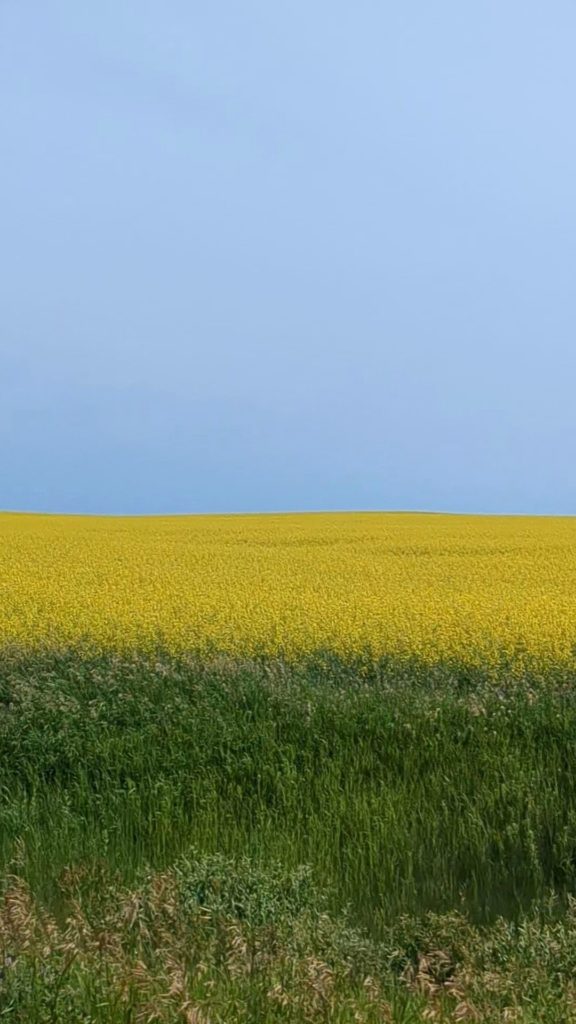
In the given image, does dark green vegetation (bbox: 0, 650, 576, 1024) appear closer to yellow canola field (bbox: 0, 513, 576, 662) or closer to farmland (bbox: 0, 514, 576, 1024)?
farmland (bbox: 0, 514, 576, 1024)

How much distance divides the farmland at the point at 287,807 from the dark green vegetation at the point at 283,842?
0.02m

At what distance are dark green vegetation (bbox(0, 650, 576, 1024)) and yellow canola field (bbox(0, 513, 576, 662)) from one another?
4.54 ft

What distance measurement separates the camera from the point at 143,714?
9.45 m

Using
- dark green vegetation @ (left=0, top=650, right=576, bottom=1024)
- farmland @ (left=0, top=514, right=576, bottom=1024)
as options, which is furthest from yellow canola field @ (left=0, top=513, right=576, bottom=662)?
dark green vegetation @ (left=0, top=650, right=576, bottom=1024)

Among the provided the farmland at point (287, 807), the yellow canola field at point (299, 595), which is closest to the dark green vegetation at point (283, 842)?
the farmland at point (287, 807)

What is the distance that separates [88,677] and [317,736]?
3.13 m

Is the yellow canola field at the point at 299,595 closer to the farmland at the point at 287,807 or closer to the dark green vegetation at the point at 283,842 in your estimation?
the farmland at the point at 287,807

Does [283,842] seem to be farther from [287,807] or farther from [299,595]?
[299,595]

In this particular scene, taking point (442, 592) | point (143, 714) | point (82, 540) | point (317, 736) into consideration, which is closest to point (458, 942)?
point (317, 736)

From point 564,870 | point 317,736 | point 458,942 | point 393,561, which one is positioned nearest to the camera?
point 458,942

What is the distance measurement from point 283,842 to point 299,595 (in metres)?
10.5

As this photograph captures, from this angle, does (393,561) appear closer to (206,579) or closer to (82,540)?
(206,579)

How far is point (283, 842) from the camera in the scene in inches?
278

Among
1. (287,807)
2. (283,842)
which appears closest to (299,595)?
(287,807)
